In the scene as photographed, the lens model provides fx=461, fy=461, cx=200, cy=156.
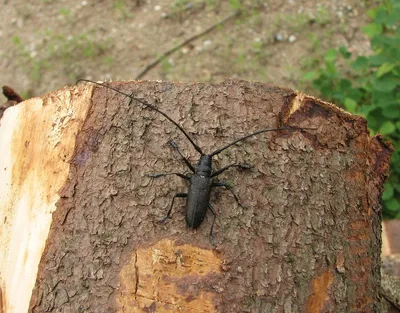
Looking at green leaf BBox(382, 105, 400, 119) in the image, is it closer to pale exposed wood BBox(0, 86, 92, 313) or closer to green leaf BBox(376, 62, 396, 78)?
green leaf BBox(376, 62, 396, 78)

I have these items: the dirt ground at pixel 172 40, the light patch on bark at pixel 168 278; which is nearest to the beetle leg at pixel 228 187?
the light patch on bark at pixel 168 278

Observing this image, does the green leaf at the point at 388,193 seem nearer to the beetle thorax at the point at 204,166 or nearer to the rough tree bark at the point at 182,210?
the rough tree bark at the point at 182,210

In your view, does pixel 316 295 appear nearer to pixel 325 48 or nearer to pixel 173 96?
pixel 173 96

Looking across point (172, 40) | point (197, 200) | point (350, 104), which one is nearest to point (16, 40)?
point (172, 40)

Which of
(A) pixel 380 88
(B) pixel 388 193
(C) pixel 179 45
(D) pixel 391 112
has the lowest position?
(B) pixel 388 193

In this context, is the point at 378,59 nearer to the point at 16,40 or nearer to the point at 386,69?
the point at 386,69

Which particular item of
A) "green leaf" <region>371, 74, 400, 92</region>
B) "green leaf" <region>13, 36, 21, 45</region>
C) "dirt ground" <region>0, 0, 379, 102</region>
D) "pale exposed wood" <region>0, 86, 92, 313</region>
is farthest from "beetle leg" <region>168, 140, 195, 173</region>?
"green leaf" <region>13, 36, 21, 45</region>
